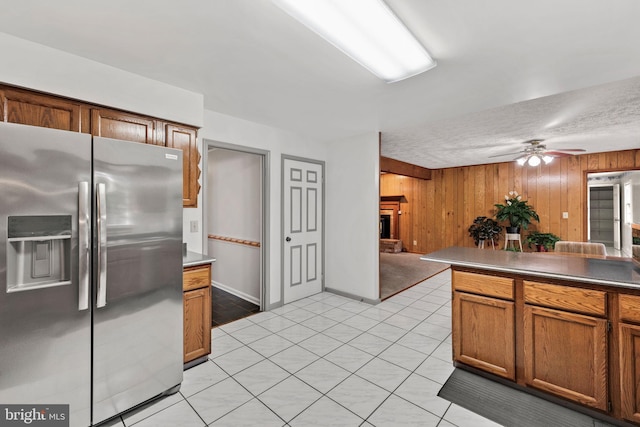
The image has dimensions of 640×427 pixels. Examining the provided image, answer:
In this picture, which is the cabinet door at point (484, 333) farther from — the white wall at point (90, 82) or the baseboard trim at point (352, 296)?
the white wall at point (90, 82)

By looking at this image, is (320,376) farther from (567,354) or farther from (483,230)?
(483,230)

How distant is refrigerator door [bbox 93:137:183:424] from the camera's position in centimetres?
163

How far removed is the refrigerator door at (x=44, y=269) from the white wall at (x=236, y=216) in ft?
7.54

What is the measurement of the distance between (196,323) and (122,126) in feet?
5.59

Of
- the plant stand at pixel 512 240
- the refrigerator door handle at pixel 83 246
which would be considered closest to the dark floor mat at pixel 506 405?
the refrigerator door handle at pixel 83 246

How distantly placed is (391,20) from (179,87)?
191 cm

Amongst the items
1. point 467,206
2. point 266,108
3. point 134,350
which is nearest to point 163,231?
point 134,350

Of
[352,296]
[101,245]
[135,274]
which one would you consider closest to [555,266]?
[352,296]

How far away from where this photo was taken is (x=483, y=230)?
21.8ft

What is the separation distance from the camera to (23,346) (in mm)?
1401

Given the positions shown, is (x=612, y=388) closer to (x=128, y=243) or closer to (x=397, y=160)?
(x=128, y=243)

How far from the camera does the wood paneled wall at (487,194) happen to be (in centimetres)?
570

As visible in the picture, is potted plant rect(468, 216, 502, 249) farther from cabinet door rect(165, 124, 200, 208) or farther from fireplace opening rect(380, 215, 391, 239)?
cabinet door rect(165, 124, 200, 208)

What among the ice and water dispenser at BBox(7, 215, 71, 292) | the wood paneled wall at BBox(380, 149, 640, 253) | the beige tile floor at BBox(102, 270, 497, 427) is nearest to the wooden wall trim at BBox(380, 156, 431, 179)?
the wood paneled wall at BBox(380, 149, 640, 253)
